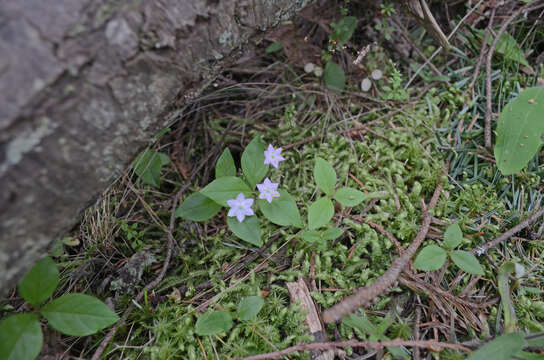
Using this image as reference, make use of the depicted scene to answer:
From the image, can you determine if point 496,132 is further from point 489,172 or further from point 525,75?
point 525,75

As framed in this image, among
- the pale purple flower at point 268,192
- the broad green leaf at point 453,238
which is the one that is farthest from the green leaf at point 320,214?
the broad green leaf at point 453,238

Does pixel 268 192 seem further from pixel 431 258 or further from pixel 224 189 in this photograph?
pixel 431 258

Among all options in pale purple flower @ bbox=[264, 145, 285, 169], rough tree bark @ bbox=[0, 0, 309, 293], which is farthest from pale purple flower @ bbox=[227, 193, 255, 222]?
rough tree bark @ bbox=[0, 0, 309, 293]

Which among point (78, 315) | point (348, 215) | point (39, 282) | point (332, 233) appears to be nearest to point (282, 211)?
point (332, 233)

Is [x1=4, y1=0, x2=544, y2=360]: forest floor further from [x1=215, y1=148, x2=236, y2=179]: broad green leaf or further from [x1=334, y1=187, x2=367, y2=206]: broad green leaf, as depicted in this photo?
[x1=215, y1=148, x2=236, y2=179]: broad green leaf

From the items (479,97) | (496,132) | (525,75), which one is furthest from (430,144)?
(525,75)
